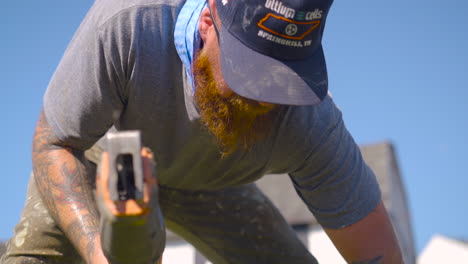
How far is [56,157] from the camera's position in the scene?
8.45 ft

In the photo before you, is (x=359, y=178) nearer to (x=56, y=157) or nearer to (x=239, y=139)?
(x=239, y=139)

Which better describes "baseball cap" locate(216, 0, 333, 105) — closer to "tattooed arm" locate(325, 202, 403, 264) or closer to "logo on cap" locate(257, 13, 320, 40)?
"logo on cap" locate(257, 13, 320, 40)

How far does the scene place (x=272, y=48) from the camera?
2.40 meters

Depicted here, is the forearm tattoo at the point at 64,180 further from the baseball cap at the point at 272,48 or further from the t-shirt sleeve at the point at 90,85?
the baseball cap at the point at 272,48

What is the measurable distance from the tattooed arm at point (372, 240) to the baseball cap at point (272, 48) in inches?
31.4

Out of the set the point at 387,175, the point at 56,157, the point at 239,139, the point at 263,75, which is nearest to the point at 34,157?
the point at 56,157

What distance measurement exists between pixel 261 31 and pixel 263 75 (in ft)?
0.56

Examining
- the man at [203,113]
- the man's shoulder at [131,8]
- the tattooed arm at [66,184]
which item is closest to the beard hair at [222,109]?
the man at [203,113]

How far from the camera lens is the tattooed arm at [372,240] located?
2.89 meters

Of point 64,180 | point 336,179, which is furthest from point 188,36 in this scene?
point 336,179

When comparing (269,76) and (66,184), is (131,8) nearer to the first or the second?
(269,76)

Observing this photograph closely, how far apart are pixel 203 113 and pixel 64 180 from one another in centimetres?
61

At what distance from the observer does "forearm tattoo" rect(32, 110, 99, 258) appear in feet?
8.12

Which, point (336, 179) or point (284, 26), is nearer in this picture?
point (284, 26)
